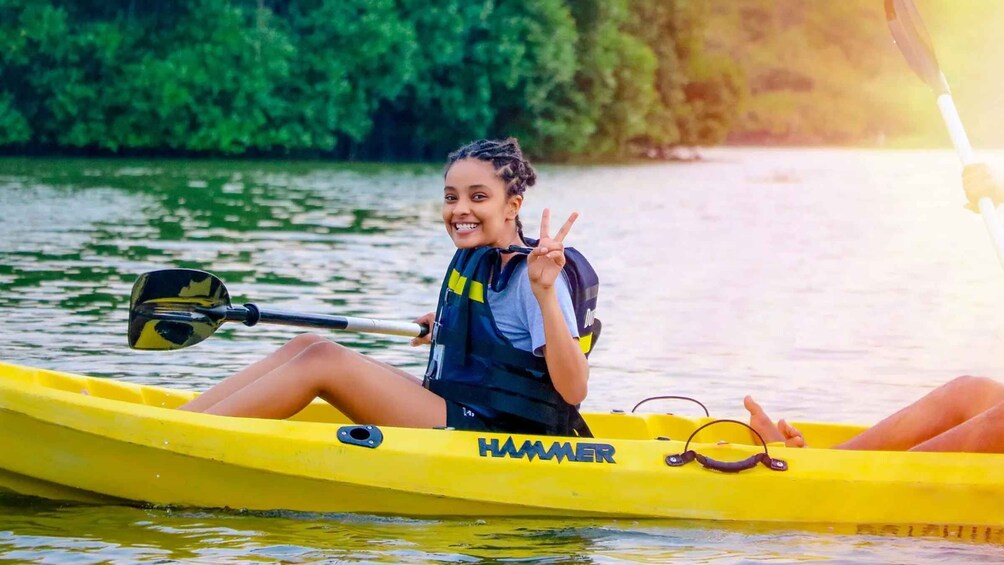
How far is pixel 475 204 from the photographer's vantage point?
4.48 meters

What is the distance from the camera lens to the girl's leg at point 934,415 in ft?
15.3

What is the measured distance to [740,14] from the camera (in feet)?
Result: 369

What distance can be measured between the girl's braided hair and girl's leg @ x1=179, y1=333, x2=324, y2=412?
687 mm

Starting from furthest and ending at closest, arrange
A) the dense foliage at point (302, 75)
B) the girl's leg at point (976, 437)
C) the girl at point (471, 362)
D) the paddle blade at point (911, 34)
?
the dense foliage at point (302, 75) < the paddle blade at point (911, 34) < the girl's leg at point (976, 437) < the girl at point (471, 362)

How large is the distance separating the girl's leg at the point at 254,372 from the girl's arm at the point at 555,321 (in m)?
0.77

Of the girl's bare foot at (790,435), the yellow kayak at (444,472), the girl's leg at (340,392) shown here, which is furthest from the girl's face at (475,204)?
the girl's bare foot at (790,435)

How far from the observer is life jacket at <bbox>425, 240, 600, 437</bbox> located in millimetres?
4426

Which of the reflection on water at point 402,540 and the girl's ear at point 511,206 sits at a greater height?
the girl's ear at point 511,206

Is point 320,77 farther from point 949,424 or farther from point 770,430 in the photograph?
point 949,424

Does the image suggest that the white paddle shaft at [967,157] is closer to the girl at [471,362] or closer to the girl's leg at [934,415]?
the girl's leg at [934,415]

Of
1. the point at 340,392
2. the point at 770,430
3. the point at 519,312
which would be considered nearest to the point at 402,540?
the point at 340,392

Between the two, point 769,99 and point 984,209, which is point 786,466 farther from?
point 769,99

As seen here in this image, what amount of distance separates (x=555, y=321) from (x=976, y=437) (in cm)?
142

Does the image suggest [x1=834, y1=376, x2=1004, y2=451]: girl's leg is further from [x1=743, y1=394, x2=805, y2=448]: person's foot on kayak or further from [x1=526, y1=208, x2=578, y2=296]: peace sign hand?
[x1=526, y1=208, x2=578, y2=296]: peace sign hand
